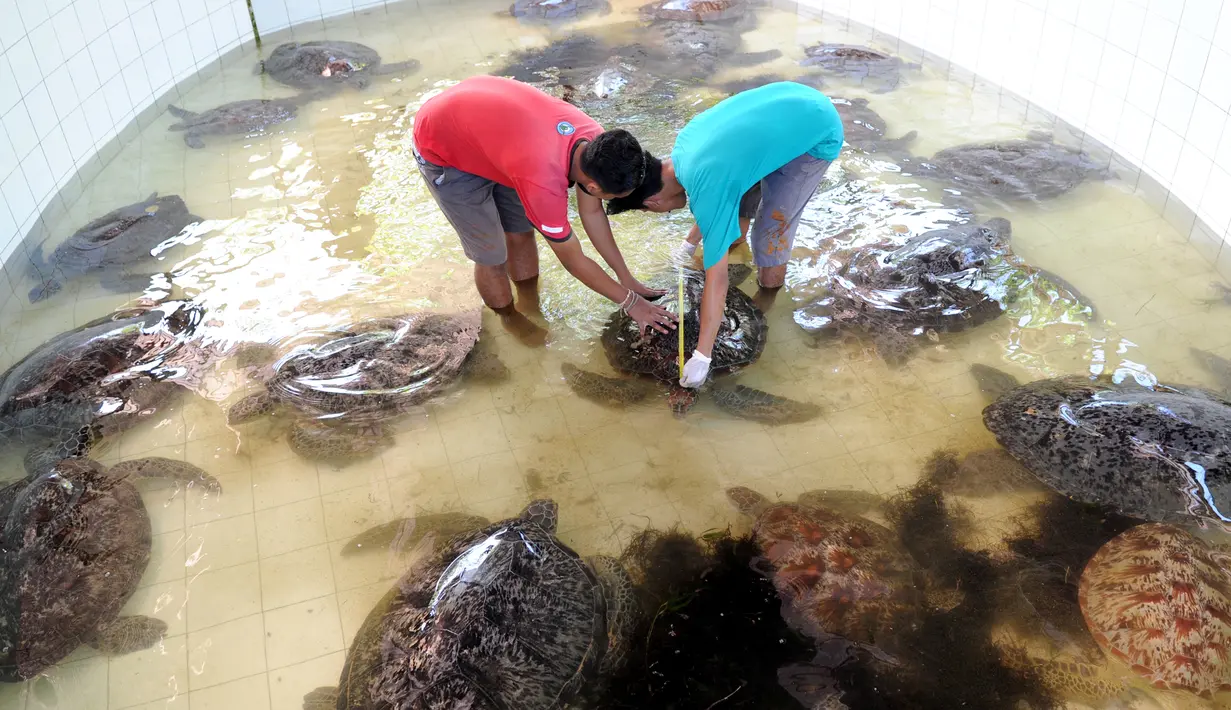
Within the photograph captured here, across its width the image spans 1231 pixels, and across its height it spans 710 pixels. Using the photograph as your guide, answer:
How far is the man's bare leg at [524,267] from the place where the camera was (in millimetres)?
3723

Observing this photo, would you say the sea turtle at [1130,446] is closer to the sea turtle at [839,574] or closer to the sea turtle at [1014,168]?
the sea turtle at [839,574]

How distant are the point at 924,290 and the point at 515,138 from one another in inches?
81.4

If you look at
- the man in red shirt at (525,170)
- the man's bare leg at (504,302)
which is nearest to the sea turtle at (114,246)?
the man's bare leg at (504,302)

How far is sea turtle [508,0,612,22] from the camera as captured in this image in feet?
22.5

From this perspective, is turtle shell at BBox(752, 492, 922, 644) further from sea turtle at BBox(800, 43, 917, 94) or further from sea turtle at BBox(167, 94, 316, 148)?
sea turtle at BBox(167, 94, 316, 148)

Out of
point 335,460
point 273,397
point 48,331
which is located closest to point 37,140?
point 48,331

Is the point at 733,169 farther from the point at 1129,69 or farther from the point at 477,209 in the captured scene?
the point at 1129,69

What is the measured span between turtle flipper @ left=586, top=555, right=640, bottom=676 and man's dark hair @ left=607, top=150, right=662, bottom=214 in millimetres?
1242

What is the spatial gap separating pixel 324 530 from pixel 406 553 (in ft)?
1.16

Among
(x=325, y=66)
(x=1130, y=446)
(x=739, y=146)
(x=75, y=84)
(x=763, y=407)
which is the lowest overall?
(x=763, y=407)

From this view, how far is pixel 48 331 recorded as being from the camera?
12.2ft

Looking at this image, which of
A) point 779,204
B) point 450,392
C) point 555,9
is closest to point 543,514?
point 450,392

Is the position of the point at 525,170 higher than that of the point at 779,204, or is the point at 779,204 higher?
the point at 525,170

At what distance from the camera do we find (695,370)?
307 cm
